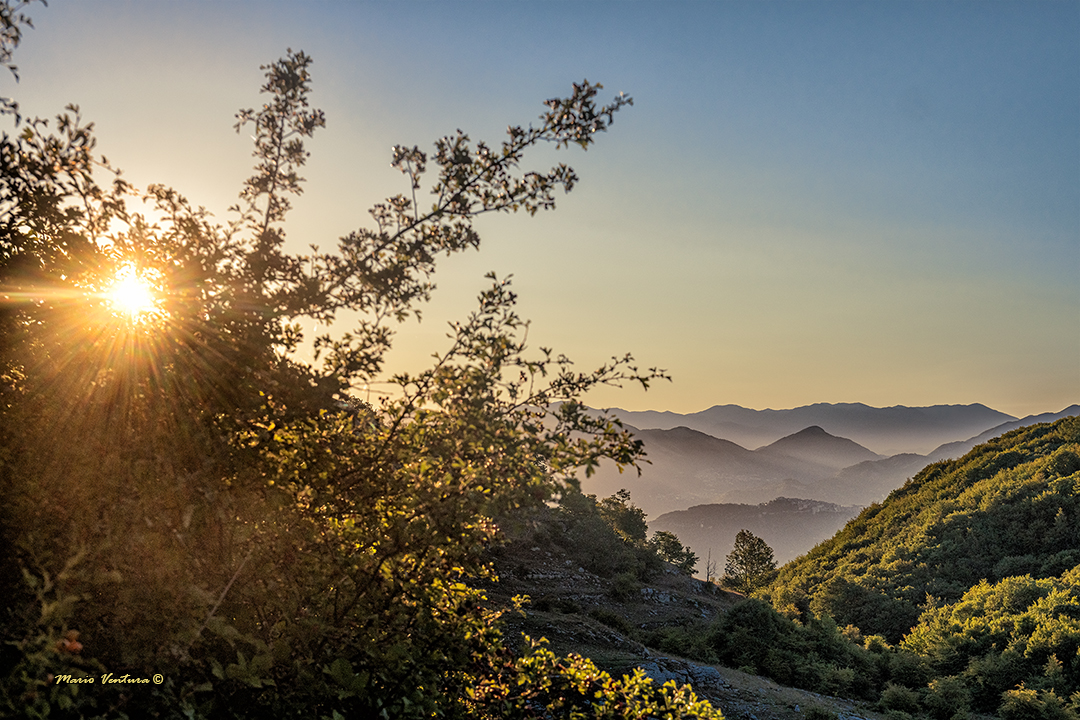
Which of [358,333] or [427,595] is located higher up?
[358,333]

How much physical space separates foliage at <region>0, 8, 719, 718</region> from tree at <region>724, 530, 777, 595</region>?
57.5 metres

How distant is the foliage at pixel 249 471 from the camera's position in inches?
99.2

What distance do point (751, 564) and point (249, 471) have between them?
207 feet

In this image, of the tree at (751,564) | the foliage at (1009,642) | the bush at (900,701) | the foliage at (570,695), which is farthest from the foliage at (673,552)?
the foliage at (570,695)

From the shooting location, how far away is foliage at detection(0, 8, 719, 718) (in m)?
2.52

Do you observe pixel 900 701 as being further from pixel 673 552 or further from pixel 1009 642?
pixel 673 552

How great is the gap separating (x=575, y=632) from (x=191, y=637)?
17.3m

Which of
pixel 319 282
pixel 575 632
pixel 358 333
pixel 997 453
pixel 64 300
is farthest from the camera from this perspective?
pixel 997 453

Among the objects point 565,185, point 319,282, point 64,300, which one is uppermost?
point 565,185

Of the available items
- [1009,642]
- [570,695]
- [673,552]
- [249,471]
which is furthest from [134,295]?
[673,552]

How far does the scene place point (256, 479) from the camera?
9.80ft

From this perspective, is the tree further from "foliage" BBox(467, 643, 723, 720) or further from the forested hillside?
"foliage" BBox(467, 643, 723, 720)

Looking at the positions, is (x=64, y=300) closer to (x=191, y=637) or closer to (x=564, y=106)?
(x=191, y=637)

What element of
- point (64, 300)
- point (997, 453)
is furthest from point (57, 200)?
point (997, 453)
